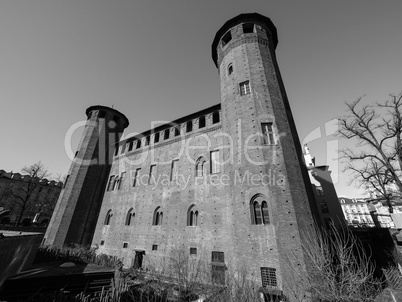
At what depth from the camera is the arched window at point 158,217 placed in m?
16.3

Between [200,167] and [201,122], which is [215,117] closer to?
[201,122]

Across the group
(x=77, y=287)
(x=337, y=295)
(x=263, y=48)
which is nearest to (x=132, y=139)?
(x=77, y=287)

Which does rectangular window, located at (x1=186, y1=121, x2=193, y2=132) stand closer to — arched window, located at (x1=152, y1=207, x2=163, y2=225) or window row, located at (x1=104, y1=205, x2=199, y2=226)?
window row, located at (x1=104, y1=205, x2=199, y2=226)

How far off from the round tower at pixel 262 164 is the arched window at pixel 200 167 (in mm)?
2540

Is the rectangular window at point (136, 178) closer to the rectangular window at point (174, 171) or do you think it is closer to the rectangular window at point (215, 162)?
the rectangular window at point (174, 171)

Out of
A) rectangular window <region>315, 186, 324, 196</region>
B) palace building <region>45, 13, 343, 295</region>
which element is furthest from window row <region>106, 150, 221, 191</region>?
rectangular window <region>315, 186, 324, 196</region>

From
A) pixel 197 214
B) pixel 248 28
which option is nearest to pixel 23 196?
pixel 197 214

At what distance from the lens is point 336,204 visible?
2681cm

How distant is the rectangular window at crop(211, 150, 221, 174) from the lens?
48.5 feet

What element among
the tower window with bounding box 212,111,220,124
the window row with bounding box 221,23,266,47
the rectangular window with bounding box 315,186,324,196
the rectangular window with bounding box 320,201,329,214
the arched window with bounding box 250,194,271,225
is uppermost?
the window row with bounding box 221,23,266,47

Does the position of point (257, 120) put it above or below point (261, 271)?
above

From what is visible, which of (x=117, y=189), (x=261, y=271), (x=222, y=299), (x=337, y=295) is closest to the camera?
(x=222, y=299)

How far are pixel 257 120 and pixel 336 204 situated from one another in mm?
23737

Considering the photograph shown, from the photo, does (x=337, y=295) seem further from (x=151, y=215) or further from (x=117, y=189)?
(x=117, y=189)
